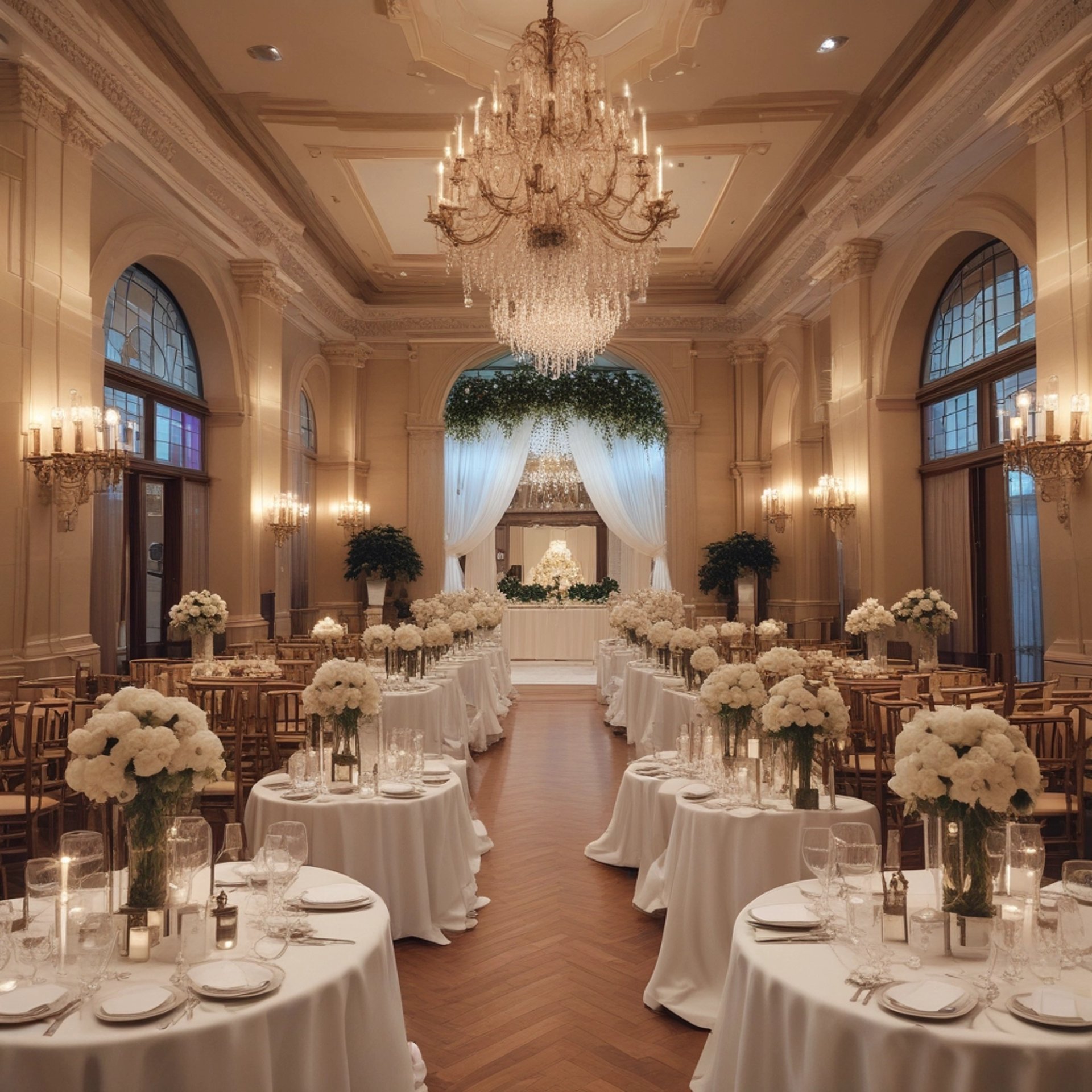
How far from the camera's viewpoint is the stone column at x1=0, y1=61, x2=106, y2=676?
6.95m

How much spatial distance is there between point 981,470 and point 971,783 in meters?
8.39

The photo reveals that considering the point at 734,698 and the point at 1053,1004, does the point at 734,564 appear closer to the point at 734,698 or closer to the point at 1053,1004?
the point at 734,698

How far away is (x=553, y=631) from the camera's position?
17.9m

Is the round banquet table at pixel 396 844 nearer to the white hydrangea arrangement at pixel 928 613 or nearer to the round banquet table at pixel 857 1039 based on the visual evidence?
the round banquet table at pixel 857 1039

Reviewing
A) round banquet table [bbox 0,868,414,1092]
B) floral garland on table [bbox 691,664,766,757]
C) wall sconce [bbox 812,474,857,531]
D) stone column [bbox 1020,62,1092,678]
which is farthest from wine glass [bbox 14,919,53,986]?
wall sconce [bbox 812,474,857,531]

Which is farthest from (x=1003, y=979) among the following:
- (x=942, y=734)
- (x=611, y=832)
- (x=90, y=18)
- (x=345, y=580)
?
(x=345, y=580)

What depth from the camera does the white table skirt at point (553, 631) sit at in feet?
58.2

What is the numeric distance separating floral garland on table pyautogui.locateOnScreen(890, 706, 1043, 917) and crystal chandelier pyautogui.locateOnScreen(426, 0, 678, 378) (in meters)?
5.23

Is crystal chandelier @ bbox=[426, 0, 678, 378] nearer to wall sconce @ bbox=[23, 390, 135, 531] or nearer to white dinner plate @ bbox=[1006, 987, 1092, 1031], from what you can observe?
wall sconce @ bbox=[23, 390, 135, 531]

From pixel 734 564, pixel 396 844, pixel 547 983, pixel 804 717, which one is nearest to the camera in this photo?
pixel 804 717

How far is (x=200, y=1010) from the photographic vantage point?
2062 millimetres

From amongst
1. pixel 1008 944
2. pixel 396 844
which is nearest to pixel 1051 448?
pixel 396 844

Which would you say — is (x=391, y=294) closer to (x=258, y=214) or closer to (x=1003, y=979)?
(x=258, y=214)

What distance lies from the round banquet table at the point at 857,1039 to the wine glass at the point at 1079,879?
0.27ft
